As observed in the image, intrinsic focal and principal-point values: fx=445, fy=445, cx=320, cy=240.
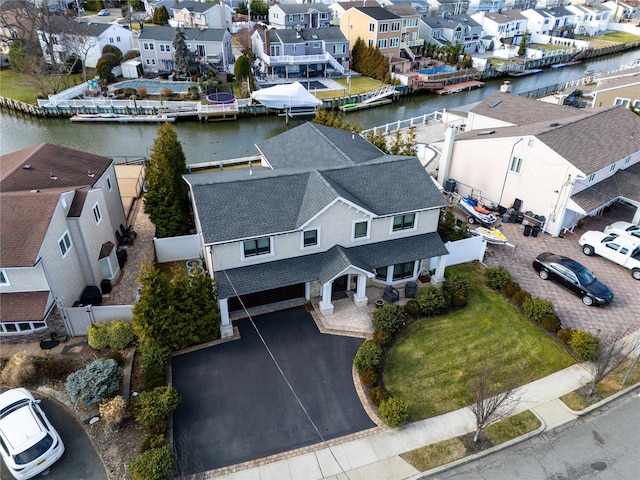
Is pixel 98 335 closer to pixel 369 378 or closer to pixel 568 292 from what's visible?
pixel 369 378

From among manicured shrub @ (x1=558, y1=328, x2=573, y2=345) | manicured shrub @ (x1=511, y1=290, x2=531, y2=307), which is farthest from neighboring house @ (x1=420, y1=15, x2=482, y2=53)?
manicured shrub @ (x1=558, y1=328, x2=573, y2=345)

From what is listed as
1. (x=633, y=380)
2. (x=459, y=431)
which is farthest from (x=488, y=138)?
(x=459, y=431)

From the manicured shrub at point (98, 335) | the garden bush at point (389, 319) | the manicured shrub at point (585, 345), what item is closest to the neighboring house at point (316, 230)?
the garden bush at point (389, 319)

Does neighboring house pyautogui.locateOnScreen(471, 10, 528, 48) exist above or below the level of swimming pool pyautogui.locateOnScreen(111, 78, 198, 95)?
above

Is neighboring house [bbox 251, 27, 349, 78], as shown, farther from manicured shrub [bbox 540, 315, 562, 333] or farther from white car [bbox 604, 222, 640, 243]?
manicured shrub [bbox 540, 315, 562, 333]

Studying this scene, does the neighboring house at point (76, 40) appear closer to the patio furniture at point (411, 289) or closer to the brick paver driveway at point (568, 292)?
the patio furniture at point (411, 289)

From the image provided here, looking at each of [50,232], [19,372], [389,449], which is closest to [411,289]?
[389,449]

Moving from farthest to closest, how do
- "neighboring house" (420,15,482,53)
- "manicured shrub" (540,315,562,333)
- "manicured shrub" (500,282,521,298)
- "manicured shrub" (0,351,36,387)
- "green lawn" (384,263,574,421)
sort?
"neighboring house" (420,15,482,53) < "manicured shrub" (500,282,521,298) < "manicured shrub" (540,315,562,333) < "green lawn" (384,263,574,421) < "manicured shrub" (0,351,36,387)
